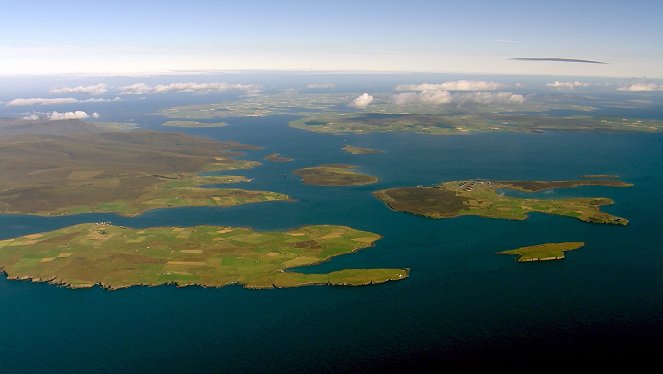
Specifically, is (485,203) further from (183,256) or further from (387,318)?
(183,256)

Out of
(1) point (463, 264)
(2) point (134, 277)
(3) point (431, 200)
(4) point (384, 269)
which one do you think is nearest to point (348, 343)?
(4) point (384, 269)

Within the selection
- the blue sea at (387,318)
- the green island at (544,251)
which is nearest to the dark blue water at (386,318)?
the blue sea at (387,318)

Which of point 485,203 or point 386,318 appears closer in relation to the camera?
point 386,318

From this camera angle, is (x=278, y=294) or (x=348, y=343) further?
(x=278, y=294)

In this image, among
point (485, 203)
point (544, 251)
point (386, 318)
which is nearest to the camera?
point (386, 318)

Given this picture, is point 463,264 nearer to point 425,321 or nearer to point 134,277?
point 425,321

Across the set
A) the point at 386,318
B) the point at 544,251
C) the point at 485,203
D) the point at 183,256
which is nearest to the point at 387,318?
the point at 386,318
